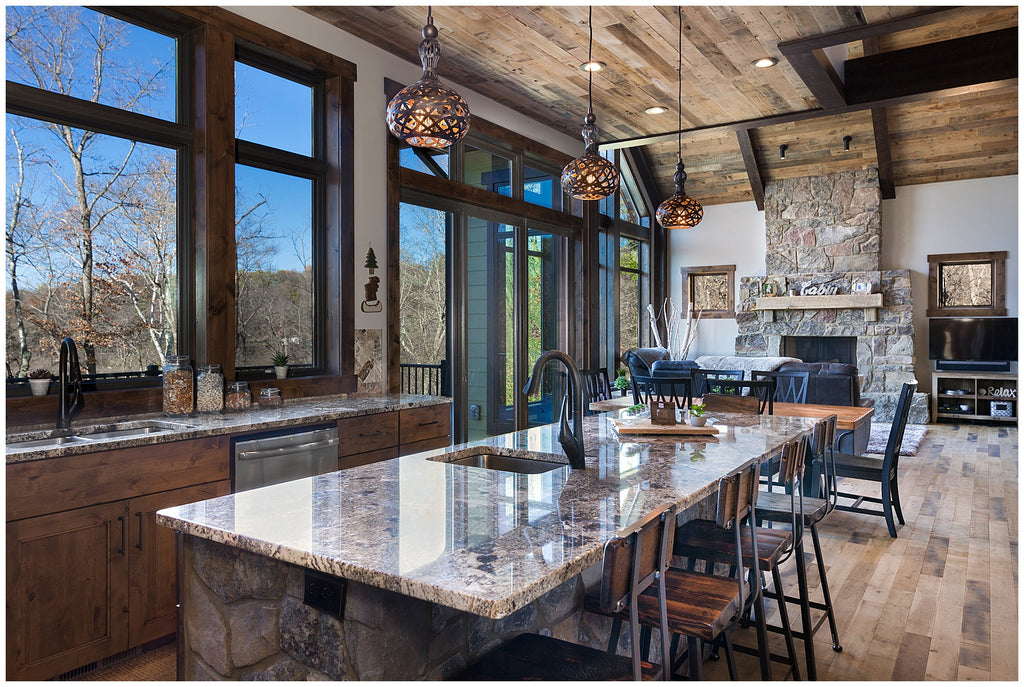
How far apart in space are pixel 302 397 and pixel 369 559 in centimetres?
307

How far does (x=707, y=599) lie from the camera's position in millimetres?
1936

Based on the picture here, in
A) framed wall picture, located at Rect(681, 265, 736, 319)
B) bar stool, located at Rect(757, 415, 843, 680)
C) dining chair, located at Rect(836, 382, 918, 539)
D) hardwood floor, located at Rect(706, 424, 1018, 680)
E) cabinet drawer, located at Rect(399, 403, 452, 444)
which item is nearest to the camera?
bar stool, located at Rect(757, 415, 843, 680)

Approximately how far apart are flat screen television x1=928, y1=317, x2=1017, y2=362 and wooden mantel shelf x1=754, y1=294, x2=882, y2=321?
2.60ft

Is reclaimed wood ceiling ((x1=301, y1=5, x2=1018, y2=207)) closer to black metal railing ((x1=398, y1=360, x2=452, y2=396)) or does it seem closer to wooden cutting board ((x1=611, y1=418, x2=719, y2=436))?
black metal railing ((x1=398, y1=360, x2=452, y2=396))

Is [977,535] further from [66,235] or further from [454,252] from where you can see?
[66,235]

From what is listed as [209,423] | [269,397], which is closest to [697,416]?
[209,423]

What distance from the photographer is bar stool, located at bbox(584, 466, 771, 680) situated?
5.90ft

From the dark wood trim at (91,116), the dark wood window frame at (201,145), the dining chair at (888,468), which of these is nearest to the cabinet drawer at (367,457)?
the dark wood window frame at (201,145)

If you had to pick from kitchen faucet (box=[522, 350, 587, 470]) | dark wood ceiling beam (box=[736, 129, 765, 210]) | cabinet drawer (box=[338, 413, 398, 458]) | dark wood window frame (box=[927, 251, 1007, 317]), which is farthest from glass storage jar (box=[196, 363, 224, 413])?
dark wood window frame (box=[927, 251, 1007, 317])

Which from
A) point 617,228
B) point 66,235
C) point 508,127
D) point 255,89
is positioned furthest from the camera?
point 617,228

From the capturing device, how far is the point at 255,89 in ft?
13.6

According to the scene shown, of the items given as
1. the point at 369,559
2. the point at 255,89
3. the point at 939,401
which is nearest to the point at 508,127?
the point at 255,89

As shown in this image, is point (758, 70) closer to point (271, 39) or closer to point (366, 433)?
point (271, 39)

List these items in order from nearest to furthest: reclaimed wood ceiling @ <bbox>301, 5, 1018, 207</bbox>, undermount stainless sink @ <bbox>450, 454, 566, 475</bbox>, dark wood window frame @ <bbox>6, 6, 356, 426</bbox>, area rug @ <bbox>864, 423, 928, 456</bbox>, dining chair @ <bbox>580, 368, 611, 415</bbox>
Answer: undermount stainless sink @ <bbox>450, 454, 566, 475</bbox> → dark wood window frame @ <bbox>6, 6, 356, 426</bbox> → reclaimed wood ceiling @ <bbox>301, 5, 1018, 207</bbox> → dining chair @ <bbox>580, 368, 611, 415</bbox> → area rug @ <bbox>864, 423, 928, 456</bbox>
